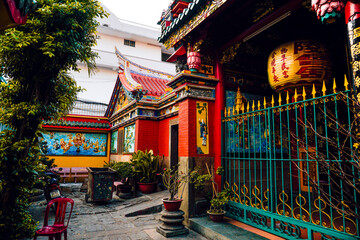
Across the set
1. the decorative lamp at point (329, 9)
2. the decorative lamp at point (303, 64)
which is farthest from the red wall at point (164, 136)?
the decorative lamp at point (329, 9)

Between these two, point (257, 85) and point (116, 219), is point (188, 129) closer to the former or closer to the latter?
point (257, 85)

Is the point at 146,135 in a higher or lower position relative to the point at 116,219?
higher

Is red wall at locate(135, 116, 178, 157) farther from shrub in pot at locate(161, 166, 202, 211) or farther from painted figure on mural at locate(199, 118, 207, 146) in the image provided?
shrub in pot at locate(161, 166, 202, 211)

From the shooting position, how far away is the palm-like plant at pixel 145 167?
7848mm

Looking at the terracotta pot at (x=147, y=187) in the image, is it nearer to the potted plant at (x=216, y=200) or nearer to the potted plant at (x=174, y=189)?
the potted plant at (x=174, y=189)

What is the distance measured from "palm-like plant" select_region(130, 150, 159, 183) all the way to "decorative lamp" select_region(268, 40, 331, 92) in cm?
553

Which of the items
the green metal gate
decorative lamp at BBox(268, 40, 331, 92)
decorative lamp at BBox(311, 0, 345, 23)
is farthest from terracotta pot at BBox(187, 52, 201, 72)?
decorative lamp at BBox(311, 0, 345, 23)

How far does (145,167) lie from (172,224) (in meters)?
3.67

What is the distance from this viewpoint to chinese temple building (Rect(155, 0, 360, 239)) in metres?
3.63

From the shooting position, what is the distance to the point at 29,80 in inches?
168

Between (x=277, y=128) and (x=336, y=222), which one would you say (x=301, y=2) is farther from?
(x=336, y=222)

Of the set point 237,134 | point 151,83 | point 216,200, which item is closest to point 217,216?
point 216,200

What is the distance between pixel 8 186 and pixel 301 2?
5.51m

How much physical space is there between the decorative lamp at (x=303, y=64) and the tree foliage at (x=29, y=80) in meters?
3.55
